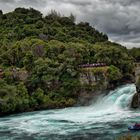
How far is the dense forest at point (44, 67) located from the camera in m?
66.8

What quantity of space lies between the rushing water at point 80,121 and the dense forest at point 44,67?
429 cm

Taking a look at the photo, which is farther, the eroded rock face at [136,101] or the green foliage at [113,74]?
the green foliage at [113,74]

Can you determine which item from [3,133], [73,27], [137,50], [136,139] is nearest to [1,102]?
[3,133]

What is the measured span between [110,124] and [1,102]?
2001 cm

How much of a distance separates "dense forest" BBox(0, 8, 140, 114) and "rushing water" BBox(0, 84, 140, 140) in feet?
14.1

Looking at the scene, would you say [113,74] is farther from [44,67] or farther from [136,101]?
[136,101]

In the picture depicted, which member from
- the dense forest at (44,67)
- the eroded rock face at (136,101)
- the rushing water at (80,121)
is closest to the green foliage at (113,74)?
the dense forest at (44,67)

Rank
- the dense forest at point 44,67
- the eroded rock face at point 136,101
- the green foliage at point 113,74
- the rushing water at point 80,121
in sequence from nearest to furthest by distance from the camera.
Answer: the rushing water at point 80,121
the eroded rock face at point 136,101
the dense forest at point 44,67
the green foliage at point 113,74

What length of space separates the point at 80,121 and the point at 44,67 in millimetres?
23780

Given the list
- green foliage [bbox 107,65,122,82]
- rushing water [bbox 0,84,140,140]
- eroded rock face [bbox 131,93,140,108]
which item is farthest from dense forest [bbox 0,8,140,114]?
eroded rock face [bbox 131,93,140,108]

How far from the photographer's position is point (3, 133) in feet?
154

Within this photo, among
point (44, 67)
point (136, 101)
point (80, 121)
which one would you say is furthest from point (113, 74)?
point (80, 121)

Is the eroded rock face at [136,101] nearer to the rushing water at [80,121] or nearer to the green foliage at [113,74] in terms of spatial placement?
the rushing water at [80,121]

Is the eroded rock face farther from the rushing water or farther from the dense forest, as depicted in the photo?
the dense forest
